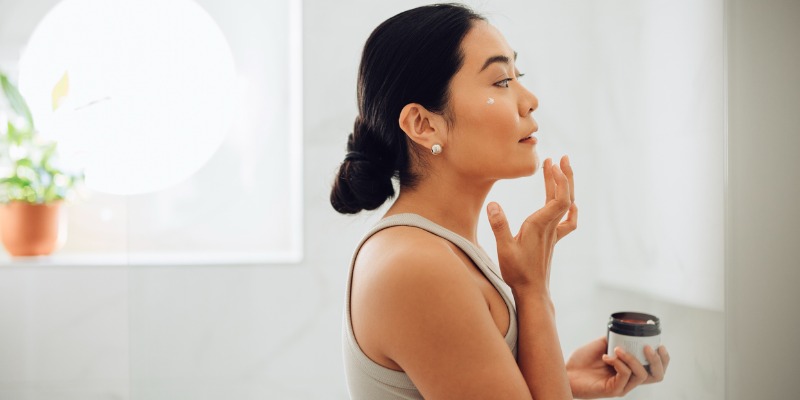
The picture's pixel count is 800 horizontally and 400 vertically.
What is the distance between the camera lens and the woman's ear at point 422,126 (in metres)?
0.78

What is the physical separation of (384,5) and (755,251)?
1005mm

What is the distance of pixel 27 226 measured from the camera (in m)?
1.46

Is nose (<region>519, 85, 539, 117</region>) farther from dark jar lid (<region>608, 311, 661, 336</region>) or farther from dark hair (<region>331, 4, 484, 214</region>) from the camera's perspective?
dark jar lid (<region>608, 311, 661, 336</region>)

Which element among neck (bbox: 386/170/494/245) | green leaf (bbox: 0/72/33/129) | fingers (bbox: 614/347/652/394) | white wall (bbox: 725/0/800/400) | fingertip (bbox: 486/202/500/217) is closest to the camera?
fingertip (bbox: 486/202/500/217)

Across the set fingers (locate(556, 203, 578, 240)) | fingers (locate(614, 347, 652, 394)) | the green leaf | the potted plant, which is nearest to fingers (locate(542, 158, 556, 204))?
fingers (locate(556, 203, 578, 240))

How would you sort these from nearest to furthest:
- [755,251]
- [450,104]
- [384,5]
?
[450,104]
[755,251]
[384,5]

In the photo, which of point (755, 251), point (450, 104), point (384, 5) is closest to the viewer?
point (450, 104)

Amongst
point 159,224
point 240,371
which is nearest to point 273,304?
point 240,371

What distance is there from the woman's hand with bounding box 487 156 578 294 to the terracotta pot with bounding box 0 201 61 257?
4.12 feet

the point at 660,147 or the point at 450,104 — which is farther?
the point at 660,147

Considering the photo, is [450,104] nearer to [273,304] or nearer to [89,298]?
[273,304]

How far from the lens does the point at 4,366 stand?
1461mm

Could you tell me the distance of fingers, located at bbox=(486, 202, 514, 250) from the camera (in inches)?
28.2

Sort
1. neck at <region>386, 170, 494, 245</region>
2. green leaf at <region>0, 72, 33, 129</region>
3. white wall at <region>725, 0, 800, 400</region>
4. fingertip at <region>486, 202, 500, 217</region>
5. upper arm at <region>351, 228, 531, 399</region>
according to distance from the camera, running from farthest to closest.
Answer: green leaf at <region>0, 72, 33, 129</region>, white wall at <region>725, 0, 800, 400</region>, neck at <region>386, 170, 494, 245</region>, fingertip at <region>486, 202, 500, 217</region>, upper arm at <region>351, 228, 531, 399</region>
